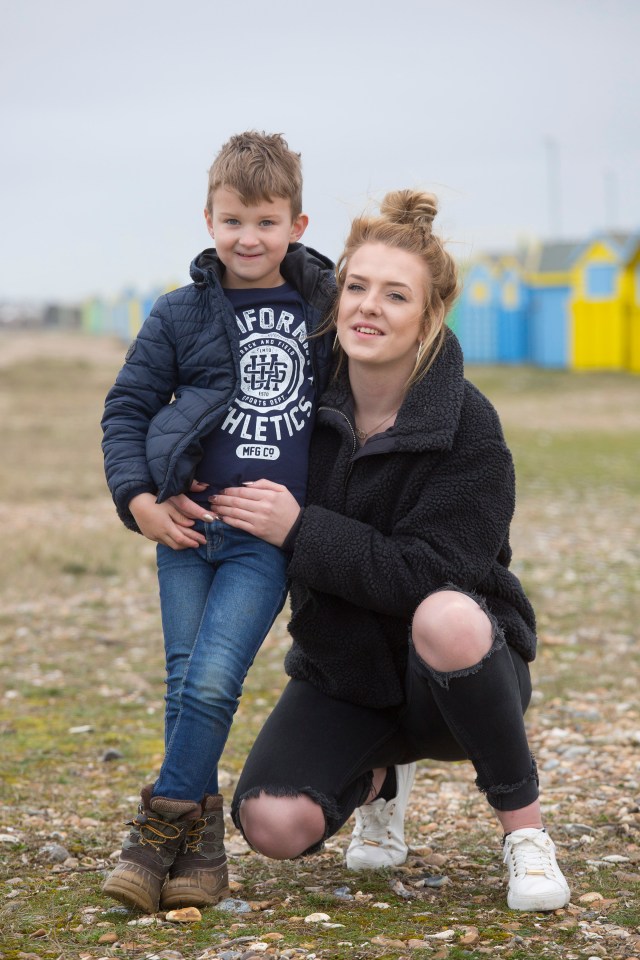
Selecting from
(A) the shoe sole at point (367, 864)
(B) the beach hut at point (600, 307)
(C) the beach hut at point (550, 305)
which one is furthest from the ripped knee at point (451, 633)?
(C) the beach hut at point (550, 305)

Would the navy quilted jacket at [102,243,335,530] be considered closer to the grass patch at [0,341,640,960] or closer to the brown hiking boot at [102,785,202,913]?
the brown hiking boot at [102,785,202,913]

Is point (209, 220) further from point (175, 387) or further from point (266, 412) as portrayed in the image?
point (266, 412)

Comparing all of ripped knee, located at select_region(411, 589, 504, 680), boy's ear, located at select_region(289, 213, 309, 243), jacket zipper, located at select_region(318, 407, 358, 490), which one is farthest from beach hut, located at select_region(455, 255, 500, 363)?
ripped knee, located at select_region(411, 589, 504, 680)

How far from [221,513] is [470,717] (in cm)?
98

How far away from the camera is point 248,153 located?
3.94 metres

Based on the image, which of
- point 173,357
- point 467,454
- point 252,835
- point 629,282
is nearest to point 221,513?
point 173,357

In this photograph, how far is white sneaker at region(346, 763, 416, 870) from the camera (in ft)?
13.8

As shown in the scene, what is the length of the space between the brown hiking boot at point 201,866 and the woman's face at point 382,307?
1.47m

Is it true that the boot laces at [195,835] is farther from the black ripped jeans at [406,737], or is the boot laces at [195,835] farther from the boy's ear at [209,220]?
the boy's ear at [209,220]

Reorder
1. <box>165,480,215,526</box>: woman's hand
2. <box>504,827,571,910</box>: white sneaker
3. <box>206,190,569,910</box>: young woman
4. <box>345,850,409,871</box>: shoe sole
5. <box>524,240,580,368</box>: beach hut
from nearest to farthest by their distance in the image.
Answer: <box>504,827,571,910</box>: white sneaker, <box>206,190,569,910</box>: young woman, <box>165,480,215,526</box>: woman's hand, <box>345,850,409,871</box>: shoe sole, <box>524,240,580,368</box>: beach hut

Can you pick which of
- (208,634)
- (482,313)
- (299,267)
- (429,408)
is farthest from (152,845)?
(482,313)

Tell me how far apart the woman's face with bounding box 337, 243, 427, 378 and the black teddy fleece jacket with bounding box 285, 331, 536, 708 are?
133 mm

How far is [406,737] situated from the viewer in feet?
13.4

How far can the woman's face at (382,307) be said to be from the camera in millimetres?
3844
